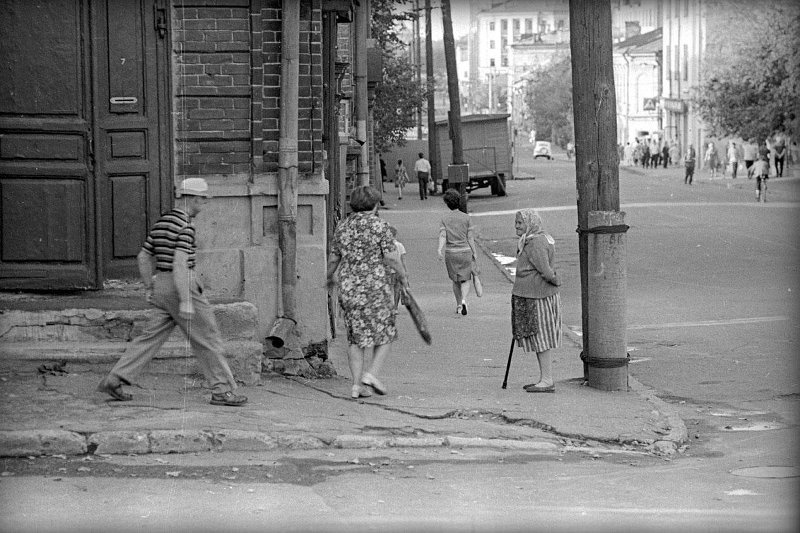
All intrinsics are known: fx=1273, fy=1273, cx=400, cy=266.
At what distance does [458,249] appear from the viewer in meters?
15.7

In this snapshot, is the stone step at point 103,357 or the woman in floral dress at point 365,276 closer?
the stone step at point 103,357

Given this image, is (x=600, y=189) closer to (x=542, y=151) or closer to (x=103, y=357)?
(x=103, y=357)

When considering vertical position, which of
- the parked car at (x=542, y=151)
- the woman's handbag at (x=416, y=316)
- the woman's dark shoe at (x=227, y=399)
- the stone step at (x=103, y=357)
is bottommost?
the woman's dark shoe at (x=227, y=399)

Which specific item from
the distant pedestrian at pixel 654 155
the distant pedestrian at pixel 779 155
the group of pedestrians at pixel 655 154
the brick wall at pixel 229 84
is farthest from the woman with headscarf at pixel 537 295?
the distant pedestrian at pixel 654 155

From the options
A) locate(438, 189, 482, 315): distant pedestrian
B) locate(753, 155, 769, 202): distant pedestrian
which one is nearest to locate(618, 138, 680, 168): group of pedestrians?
locate(753, 155, 769, 202): distant pedestrian

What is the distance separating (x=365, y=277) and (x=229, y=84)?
6.71 ft

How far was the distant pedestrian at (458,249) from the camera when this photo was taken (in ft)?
51.2

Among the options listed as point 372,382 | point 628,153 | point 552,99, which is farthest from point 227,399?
point 552,99

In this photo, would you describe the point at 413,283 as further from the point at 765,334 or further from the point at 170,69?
the point at 170,69

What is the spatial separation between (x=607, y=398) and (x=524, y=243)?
140 centimetres

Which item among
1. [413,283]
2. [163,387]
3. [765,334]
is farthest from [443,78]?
[163,387]

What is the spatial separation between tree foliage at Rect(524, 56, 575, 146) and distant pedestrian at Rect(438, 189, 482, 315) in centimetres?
7099

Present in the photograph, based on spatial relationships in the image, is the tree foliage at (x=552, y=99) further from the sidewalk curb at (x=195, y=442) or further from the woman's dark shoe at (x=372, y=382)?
the sidewalk curb at (x=195, y=442)

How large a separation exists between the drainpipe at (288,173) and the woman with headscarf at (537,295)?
1.80 metres
